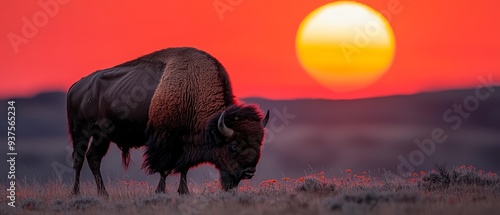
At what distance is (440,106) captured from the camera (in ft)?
226

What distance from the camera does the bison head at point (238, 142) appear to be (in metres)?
14.6

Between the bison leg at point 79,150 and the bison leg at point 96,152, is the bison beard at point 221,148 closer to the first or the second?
the bison leg at point 96,152

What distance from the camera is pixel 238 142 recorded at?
48.8 feet

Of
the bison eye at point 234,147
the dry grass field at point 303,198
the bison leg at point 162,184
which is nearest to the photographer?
the dry grass field at point 303,198

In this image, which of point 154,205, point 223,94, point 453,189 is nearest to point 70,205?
point 154,205

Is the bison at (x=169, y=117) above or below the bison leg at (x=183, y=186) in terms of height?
above

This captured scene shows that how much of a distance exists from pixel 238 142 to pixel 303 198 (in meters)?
2.32

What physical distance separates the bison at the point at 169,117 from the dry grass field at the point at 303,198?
624 millimetres

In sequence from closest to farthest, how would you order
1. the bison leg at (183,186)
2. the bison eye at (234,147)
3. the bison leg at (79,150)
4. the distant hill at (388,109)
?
the bison eye at (234,147)
the bison leg at (183,186)
the bison leg at (79,150)
the distant hill at (388,109)

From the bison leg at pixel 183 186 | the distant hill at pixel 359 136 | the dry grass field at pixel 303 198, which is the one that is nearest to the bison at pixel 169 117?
the bison leg at pixel 183 186

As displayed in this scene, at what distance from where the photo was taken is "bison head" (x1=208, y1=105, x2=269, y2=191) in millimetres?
14641

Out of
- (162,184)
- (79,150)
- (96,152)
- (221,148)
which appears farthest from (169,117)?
(79,150)

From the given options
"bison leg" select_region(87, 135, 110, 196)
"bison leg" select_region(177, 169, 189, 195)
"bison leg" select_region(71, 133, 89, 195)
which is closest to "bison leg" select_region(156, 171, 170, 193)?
"bison leg" select_region(177, 169, 189, 195)

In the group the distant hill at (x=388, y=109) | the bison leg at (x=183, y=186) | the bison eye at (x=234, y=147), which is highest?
the distant hill at (x=388, y=109)
